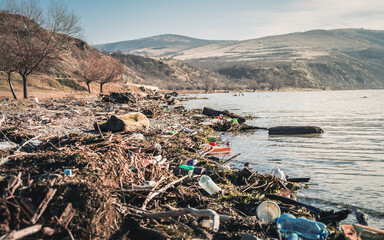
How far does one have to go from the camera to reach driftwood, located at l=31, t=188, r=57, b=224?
1.97 m

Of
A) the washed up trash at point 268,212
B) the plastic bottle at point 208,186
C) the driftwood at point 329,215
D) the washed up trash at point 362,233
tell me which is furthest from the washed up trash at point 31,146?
the washed up trash at point 362,233

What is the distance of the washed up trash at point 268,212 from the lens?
2.93 metres

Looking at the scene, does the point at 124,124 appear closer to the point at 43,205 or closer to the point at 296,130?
the point at 43,205

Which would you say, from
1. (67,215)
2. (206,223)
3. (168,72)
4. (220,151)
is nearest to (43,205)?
(67,215)

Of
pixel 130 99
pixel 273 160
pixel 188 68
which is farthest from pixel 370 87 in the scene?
pixel 273 160

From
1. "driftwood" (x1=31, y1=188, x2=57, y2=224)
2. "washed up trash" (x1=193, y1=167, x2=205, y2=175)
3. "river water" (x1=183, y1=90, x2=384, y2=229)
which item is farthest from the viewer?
"washed up trash" (x1=193, y1=167, x2=205, y2=175)

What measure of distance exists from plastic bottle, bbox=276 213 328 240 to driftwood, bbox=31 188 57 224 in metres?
2.25

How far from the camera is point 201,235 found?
2416mm

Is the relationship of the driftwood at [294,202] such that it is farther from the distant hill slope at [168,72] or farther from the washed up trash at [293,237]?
the distant hill slope at [168,72]

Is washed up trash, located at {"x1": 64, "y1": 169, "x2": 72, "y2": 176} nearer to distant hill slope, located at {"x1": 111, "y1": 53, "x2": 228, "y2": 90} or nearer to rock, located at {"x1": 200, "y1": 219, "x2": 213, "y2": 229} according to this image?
rock, located at {"x1": 200, "y1": 219, "x2": 213, "y2": 229}

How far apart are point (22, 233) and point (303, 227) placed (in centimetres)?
254

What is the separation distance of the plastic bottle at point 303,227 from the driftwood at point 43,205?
7.40 feet

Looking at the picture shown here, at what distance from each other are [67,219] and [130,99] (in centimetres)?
2119

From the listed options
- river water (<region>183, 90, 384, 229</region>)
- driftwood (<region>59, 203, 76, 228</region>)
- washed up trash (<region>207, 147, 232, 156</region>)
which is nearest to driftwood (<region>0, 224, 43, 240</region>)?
driftwood (<region>59, 203, 76, 228</region>)
